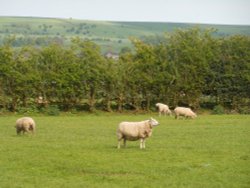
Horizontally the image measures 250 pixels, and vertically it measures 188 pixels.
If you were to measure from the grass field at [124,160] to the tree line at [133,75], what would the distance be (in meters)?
26.7

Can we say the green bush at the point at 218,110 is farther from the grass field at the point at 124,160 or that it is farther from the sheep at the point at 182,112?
the grass field at the point at 124,160

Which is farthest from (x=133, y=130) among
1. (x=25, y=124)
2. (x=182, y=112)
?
(x=182, y=112)

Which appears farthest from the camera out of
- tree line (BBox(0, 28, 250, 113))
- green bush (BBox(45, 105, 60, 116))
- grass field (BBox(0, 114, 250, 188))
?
tree line (BBox(0, 28, 250, 113))

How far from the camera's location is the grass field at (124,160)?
1931cm

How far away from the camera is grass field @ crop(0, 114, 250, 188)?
63.4 feet

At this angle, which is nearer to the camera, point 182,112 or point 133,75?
point 182,112

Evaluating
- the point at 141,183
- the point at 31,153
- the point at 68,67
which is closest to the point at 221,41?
the point at 68,67

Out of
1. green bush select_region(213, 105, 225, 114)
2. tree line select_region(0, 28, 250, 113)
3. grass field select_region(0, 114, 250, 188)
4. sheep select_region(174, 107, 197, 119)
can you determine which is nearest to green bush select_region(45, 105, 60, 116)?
tree line select_region(0, 28, 250, 113)

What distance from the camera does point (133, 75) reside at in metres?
64.7

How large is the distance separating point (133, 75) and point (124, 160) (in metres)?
41.6

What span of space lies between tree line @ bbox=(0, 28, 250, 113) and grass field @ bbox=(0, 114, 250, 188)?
26709 mm

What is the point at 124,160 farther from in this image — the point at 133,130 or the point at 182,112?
the point at 182,112

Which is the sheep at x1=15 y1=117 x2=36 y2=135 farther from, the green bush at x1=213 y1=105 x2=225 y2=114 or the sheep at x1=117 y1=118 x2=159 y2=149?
the green bush at x1=213 y1=105 x2=225 y2=114

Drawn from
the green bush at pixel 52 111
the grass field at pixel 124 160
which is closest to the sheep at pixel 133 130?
the grass field at pixel 124 160
